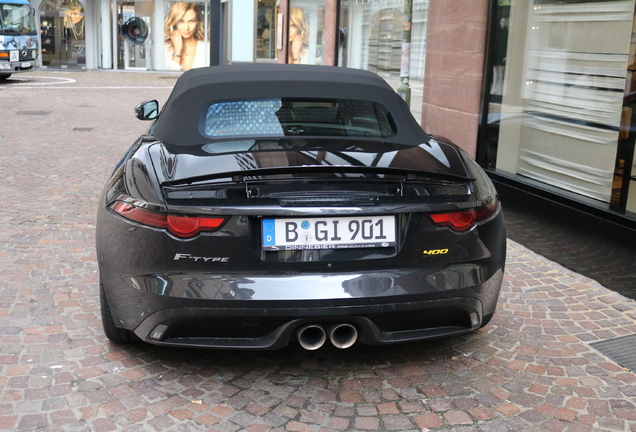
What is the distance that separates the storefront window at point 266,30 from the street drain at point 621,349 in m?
18.0

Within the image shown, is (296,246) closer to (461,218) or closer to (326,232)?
(326,232)

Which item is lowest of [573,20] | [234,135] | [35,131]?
[35,131]

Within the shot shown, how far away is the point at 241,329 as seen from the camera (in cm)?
318

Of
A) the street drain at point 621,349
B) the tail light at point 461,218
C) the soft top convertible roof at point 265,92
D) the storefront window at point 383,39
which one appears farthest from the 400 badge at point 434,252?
the storefront window at point 383,39

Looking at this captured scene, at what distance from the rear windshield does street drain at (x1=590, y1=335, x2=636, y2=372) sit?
1.63m

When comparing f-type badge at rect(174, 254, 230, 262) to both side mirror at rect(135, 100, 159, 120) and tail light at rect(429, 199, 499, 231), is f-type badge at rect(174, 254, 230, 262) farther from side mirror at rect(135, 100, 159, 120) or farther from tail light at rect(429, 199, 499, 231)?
side mirror at rect(135, 100, 159, 120)

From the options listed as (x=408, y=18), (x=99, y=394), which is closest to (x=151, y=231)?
(x=99, y=394)

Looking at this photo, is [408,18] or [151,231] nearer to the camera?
[151,231]

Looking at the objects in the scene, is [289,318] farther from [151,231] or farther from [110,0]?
[110,0]

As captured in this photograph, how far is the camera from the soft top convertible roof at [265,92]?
12.9 ft

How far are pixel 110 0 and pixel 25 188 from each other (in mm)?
27328

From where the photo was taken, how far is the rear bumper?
10.1ft

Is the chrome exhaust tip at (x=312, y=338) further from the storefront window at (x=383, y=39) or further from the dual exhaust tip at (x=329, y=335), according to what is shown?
the storefront window at (x=383, y=39)

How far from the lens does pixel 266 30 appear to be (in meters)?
21.4
